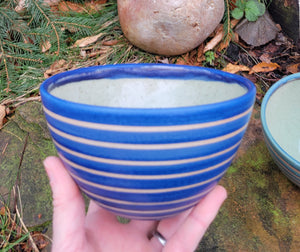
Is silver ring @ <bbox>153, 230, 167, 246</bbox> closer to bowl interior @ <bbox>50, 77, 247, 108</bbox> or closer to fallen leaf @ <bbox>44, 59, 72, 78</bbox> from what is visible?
bowl interior @ <bbox>50, 77, 247, 108</bbox>

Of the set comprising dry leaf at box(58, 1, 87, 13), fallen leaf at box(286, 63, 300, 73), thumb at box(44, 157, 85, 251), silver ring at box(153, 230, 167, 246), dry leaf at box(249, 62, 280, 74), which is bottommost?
silver ring at box(153, 230, 167, 246)

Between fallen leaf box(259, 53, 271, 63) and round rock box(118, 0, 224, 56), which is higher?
round rock box(118, 0, 224, 56)

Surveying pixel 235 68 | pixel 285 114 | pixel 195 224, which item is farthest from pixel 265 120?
pixel 195 224

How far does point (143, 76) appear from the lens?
28.4 inches

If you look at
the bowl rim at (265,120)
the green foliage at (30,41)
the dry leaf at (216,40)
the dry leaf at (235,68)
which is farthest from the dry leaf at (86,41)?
the bowl rim at (265,120)

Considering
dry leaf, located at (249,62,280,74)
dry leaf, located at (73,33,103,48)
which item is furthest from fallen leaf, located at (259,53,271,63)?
dry leaf, located at (73,33,103,48)

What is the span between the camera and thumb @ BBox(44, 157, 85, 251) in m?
0.61

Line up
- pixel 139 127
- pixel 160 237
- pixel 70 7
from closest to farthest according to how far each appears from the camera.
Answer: pixel 139 127
pixel 160 237
pixel 70 7

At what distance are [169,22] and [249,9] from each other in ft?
1.68

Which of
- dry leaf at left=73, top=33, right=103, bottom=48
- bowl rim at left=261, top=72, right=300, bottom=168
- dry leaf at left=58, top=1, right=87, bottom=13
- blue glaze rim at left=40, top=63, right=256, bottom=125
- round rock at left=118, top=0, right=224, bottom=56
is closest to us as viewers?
blue glaze rim at left=40, top=63, right=256, bottom=125

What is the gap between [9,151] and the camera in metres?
1.36

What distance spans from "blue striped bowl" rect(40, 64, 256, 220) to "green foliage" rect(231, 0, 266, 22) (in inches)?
49.3

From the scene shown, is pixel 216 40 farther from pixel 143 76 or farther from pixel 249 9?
pixel 143 76

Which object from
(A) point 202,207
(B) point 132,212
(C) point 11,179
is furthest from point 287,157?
(C) point 11,179
